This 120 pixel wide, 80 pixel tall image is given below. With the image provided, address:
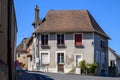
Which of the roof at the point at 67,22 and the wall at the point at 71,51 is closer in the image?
the wall at the point at 71,51

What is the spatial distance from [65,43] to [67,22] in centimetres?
359

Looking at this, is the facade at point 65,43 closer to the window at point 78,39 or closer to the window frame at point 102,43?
the window at point 78,39

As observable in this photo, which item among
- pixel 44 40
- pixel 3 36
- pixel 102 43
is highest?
pixel 44 40

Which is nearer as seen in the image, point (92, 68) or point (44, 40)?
point (92, 68)

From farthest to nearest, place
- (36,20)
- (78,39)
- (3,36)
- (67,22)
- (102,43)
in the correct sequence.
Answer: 1. (102,43)
2. (36,20)
3. (67,22)
4. (78,39)
5. (3,36)

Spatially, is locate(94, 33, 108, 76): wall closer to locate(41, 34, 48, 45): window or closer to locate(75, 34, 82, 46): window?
locate(75, 34, 82, 46): window

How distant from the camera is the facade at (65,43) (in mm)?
61188

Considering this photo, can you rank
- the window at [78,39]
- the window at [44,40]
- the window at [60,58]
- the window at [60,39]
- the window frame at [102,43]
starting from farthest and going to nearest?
the window frame at [102,43] < the window at [44,40] < the window at [60,39] < the window at [60,58] < the window at [78,39]

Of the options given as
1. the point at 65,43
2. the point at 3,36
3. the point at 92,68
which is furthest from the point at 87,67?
the point at 3,36

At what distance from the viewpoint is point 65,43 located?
61.7m

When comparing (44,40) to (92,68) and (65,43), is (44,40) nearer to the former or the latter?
(65,43)

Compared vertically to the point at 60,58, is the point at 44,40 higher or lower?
higher

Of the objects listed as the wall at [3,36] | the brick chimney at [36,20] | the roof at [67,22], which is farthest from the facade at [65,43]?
the wall at [3,36]

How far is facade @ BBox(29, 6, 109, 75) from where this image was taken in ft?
201
